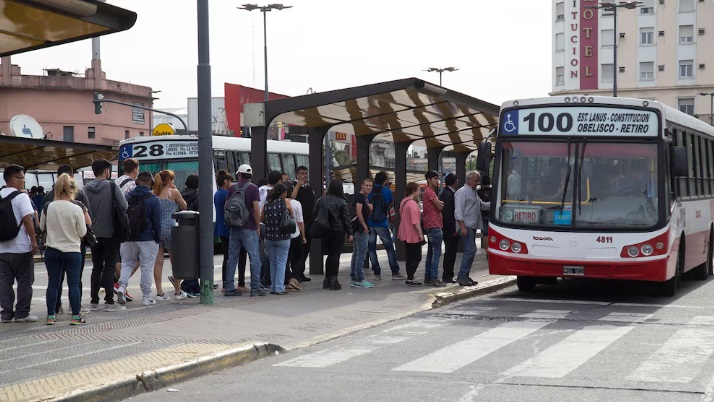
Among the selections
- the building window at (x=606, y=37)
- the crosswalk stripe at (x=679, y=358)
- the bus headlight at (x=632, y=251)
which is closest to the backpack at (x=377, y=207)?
the bus headlight at (x=632, y=251)

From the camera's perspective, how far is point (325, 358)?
10266 millimetres

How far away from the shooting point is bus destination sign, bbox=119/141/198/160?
29.8 metres

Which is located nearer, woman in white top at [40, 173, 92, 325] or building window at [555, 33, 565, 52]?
woman in white top at [40, 173, 92, 325]

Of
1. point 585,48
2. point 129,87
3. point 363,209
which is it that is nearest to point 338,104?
point 363,209

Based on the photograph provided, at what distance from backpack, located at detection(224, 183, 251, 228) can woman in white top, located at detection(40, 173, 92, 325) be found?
10.4 ft

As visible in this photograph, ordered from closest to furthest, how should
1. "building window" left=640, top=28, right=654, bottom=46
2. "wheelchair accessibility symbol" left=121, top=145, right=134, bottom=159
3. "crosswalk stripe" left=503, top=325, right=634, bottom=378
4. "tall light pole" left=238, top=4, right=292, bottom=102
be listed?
"crosswalk stripe" left=503, top=325, right=634, bottom=378 → "wheelchair accessibility symbol" left=121, top=145, right=134, bottom=159 → "tall light pole" left=238, top=4, right=292, bottom=102 → "building window" left=640, top=28, right=654, bottom=46

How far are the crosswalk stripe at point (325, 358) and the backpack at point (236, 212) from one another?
448cm

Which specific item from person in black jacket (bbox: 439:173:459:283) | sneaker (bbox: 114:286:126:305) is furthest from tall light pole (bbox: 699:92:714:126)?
sneaker (bbox: 114:286:126:305)

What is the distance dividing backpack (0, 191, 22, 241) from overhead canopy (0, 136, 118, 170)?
50.3 ft

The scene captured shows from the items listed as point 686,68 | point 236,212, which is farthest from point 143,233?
point 686,68

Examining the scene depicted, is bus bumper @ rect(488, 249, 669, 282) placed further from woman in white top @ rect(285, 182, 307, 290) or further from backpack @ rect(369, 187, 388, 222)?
backpack @ rect(369, 187, 388, 222)

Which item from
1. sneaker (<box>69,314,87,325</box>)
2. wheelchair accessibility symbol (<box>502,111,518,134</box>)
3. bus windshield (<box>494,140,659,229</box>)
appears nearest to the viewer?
sneaker (<box>69,314,87,325</box>)

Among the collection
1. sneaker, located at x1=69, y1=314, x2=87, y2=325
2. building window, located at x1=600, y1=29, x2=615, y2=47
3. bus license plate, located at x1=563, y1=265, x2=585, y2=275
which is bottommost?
sneaker, located at x1=69, y1=314, x2=87, y2=325

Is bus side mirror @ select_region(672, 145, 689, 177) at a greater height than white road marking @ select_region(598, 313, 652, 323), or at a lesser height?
greater
